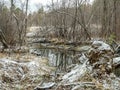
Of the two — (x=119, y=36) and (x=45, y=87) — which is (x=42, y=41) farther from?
(x=45, y=87)

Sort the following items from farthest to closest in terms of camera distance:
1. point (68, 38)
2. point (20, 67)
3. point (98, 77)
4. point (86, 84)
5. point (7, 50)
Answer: point (68, 38)
point (7, 50)
point (20, 67)
point (98, 77)
point (86, 84)

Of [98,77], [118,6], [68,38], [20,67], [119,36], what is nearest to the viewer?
[98,77]

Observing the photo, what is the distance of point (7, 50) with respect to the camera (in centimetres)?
1695

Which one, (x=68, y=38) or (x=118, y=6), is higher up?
(x=118, y=6)

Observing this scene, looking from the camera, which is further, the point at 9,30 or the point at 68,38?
the point at 68,38

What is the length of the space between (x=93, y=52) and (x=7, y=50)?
8516mm

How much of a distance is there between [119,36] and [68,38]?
6.12 metres

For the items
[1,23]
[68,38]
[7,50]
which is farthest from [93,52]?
[68,38]

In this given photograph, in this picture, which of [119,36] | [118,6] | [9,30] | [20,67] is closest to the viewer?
[20,67]

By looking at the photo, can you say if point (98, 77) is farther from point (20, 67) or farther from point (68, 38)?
point (68, 38)

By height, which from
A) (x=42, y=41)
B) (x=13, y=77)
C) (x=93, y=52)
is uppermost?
(x=93, y=52)

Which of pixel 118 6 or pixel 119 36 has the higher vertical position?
pixel 118 6

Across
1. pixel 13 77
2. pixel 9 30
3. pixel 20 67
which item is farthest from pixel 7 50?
pixel 13 77

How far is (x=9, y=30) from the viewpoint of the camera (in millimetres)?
22094
